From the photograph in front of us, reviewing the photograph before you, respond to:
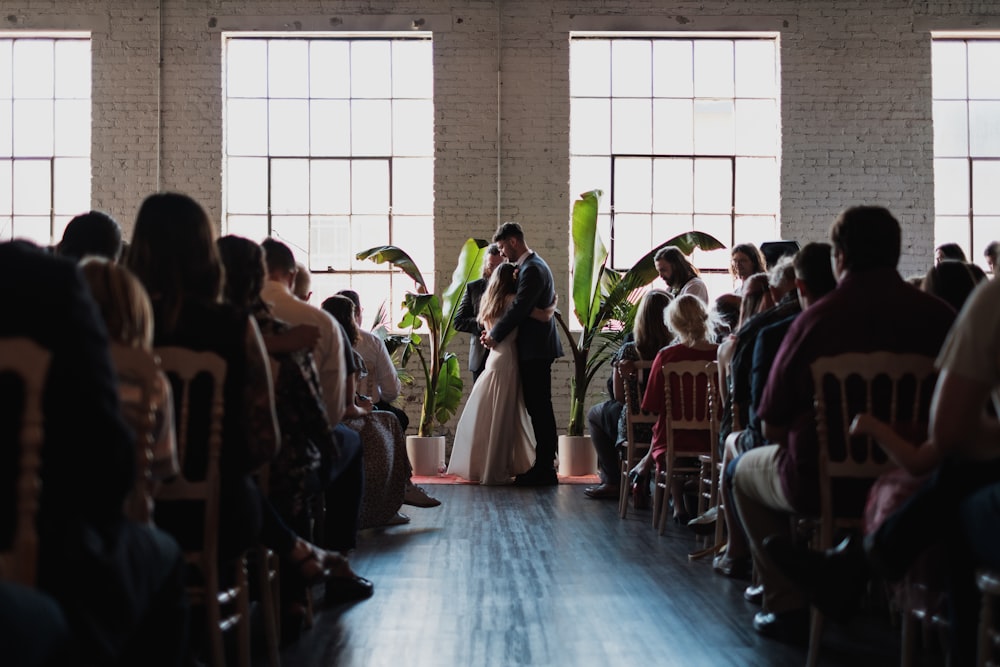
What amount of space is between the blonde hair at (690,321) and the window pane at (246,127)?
5602 millimetres

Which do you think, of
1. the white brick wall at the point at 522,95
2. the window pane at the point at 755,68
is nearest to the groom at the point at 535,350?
the white brick wall at the point at 522,95

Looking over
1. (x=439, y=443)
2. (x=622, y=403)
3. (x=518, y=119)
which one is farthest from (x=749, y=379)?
(x=518, y=119)

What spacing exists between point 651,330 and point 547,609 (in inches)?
103

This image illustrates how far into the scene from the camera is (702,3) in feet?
32.3

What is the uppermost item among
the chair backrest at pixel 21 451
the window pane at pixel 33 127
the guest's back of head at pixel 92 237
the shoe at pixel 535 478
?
the window pane at pixel 33 127

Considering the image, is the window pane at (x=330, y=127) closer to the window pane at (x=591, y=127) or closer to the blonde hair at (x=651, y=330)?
the window pane at (x=591, y=127)

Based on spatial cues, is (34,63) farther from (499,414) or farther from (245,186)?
(499,414)

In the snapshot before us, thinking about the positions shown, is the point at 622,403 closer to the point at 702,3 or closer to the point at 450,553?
the point at 450,553

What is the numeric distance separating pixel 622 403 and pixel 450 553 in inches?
83.2

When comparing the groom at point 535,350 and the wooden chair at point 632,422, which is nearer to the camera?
the wooden chair at point 632,422

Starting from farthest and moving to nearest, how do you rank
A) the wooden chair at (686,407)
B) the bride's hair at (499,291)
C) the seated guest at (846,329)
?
the bride's hair at (499,291) < the wooden chair at (686,407) < the seated guest at (846,329)

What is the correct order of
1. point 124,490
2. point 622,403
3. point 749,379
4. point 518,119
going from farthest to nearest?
1. point 518,119
2. point 622,403
3. point 749,379
4. point 124,490

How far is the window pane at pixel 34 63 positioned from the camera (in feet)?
32.9

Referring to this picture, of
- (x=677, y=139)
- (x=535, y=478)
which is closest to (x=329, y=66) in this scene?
(x=677, y=139)
